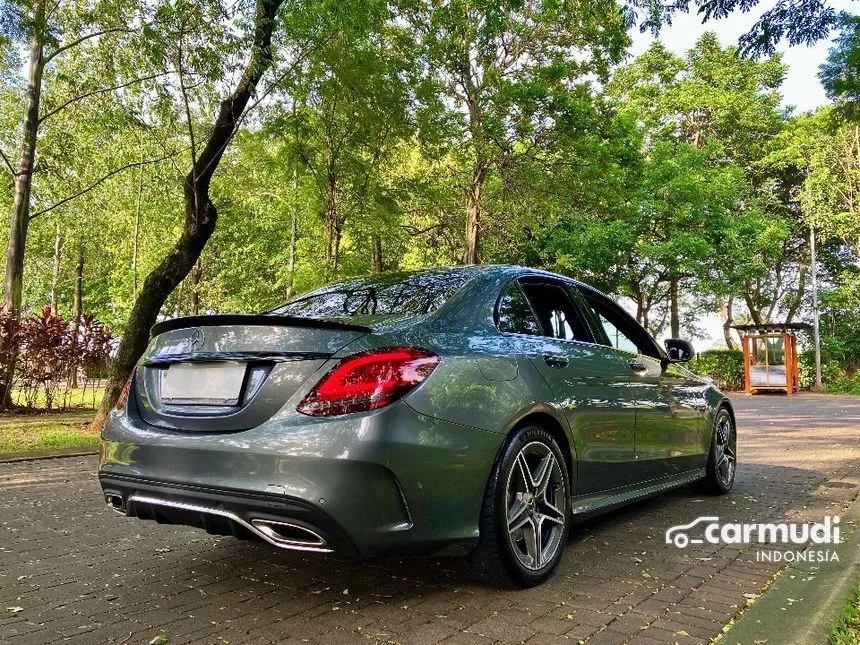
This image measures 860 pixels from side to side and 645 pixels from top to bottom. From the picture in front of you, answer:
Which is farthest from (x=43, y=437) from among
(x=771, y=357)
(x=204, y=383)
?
(x=771, y=357)

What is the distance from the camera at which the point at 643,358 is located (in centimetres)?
470

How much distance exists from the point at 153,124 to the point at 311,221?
650 cm

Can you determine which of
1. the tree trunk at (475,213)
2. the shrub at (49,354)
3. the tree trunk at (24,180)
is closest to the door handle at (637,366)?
the shrub at (49,354)

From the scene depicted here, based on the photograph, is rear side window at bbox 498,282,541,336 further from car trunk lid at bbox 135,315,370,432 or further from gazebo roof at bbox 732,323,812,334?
gazebo roof at bbox 732,323,812,334

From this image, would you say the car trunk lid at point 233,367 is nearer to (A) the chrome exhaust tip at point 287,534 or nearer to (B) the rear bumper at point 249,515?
(B) the rear bumper at point 249,515

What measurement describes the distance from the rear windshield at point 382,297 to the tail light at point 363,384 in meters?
0.46

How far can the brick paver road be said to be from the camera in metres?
2.77

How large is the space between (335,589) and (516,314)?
1.63 meters

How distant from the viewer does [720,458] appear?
18.6 feet

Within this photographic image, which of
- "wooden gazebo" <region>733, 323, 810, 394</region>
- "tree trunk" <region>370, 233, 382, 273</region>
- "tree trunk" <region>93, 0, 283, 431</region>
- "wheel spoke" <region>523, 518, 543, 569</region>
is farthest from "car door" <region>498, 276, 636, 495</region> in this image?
"wooden gazebo" <region>733, 323, 810, 394</region>

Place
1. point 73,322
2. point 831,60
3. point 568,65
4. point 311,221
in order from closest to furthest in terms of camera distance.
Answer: point 831,60 → point 73,322 → point 568,65 → point 311,221

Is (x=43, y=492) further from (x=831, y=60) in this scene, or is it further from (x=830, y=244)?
(x=830, y=244)

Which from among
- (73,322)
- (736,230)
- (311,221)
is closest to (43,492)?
(73,322)

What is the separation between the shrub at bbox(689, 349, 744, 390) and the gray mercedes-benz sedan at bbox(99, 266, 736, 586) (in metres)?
28.3
